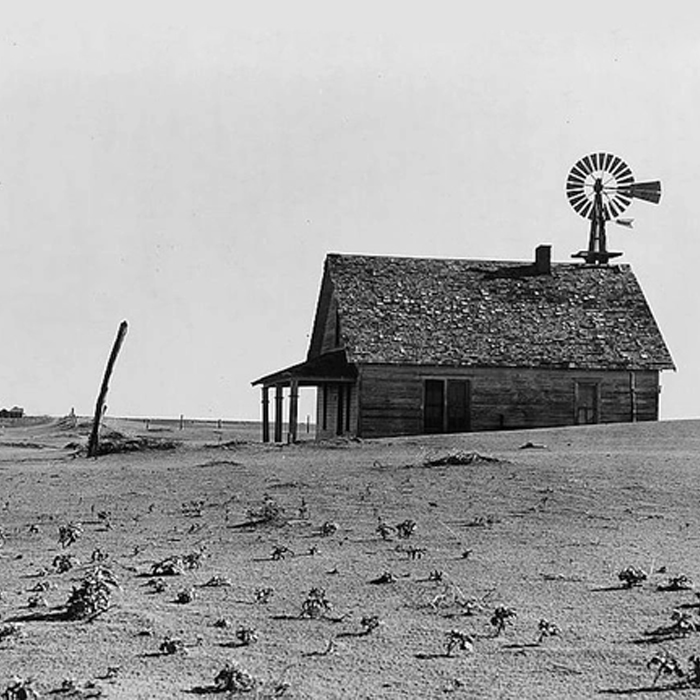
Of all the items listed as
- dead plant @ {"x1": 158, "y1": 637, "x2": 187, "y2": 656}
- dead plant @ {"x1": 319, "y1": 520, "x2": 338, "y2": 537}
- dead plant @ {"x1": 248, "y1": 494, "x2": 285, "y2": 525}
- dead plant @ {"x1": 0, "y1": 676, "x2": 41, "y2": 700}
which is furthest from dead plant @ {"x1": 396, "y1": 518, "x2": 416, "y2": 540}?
dead plant @ {"x1": 0, "y1": 676, "x2": 41, "y2": 700}

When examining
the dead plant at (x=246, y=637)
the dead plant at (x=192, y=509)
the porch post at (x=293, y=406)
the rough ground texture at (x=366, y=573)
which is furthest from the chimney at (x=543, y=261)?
Answer: the dead plant at (x=246, y=637)

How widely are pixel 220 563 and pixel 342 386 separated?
28.1 m

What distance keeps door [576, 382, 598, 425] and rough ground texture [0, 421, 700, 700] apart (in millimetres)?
14077

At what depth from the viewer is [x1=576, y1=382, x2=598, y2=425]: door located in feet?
136

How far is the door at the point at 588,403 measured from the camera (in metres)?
41.3

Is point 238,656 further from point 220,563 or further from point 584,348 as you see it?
point 584,348

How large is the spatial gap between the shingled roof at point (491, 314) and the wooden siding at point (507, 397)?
16.1 inches

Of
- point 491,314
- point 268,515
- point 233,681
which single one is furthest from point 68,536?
point 491,314

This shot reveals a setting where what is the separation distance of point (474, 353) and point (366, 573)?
87.6 feet

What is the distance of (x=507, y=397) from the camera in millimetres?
40594

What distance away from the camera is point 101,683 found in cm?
957

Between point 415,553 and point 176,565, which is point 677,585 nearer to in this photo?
point 415,553

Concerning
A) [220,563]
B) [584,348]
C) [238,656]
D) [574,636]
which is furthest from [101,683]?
[584,348]

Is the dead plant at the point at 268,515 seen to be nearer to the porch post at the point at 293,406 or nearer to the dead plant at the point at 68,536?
the dead plant at the point at 68,536
